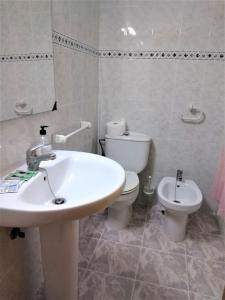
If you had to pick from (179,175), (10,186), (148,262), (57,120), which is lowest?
(148,262)

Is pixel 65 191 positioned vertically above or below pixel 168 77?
below

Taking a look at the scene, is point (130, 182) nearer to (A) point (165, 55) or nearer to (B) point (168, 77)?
(B) point (168, 77)

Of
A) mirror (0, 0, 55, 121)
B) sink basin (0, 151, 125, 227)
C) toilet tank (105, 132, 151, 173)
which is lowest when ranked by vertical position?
toilet tank (105, 132, 151, 173)

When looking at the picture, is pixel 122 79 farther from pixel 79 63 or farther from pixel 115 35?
pixel 79 63

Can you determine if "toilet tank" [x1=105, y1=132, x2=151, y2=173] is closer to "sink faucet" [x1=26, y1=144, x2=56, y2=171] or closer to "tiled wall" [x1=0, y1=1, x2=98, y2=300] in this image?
"tiled wall" [x1=0, y1=1, x2=98, y2=300]

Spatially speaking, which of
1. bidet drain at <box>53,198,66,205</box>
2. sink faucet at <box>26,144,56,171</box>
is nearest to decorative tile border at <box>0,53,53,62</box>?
sink faucet at <box>26,144,56,171</box>

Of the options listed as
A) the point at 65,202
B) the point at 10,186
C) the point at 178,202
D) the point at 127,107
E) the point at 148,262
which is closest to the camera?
the point at 10,186

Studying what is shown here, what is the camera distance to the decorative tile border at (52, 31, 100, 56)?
1.30 meters

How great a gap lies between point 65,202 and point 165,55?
1.56 metres

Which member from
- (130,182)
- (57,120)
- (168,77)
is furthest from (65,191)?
(168,77)

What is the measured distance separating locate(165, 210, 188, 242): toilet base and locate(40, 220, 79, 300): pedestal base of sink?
0.97 m

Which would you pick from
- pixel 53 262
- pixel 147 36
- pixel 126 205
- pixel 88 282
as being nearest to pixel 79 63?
pixel 147 36

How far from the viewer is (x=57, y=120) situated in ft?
4.62

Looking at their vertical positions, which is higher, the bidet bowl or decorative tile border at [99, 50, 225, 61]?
decorative tile border at [99, 50, 225, 61]
